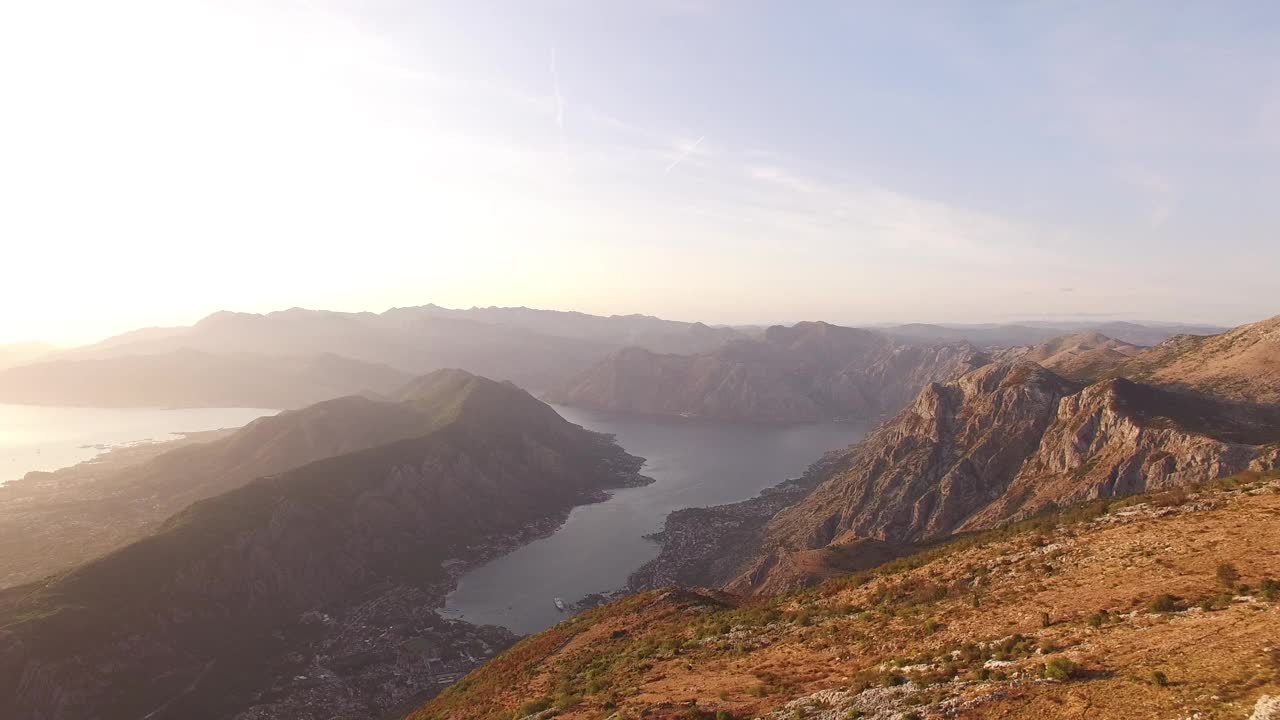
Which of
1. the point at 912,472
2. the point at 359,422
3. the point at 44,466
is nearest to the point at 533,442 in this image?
the point at 359,422

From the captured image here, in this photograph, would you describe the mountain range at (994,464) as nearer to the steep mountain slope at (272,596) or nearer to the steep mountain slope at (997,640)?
the steep mountain slope at (997,640)

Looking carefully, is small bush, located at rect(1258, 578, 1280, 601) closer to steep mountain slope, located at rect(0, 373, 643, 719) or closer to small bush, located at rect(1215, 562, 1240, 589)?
small bush, located at rect(1215, 562, 1240, 589)

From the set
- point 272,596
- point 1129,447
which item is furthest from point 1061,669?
point 272,596

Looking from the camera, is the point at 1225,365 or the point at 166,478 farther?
the point at 166,478

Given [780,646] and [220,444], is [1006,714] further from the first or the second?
[220,444]

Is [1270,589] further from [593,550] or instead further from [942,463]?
[593,550]

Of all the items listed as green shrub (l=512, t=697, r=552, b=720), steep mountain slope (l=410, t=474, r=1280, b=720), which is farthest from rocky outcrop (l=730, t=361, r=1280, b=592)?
green shrub (l=512, t=697, r=552, b=720)

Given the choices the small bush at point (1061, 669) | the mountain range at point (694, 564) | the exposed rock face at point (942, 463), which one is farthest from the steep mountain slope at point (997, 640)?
the exposed rock face at point (942, 463)
